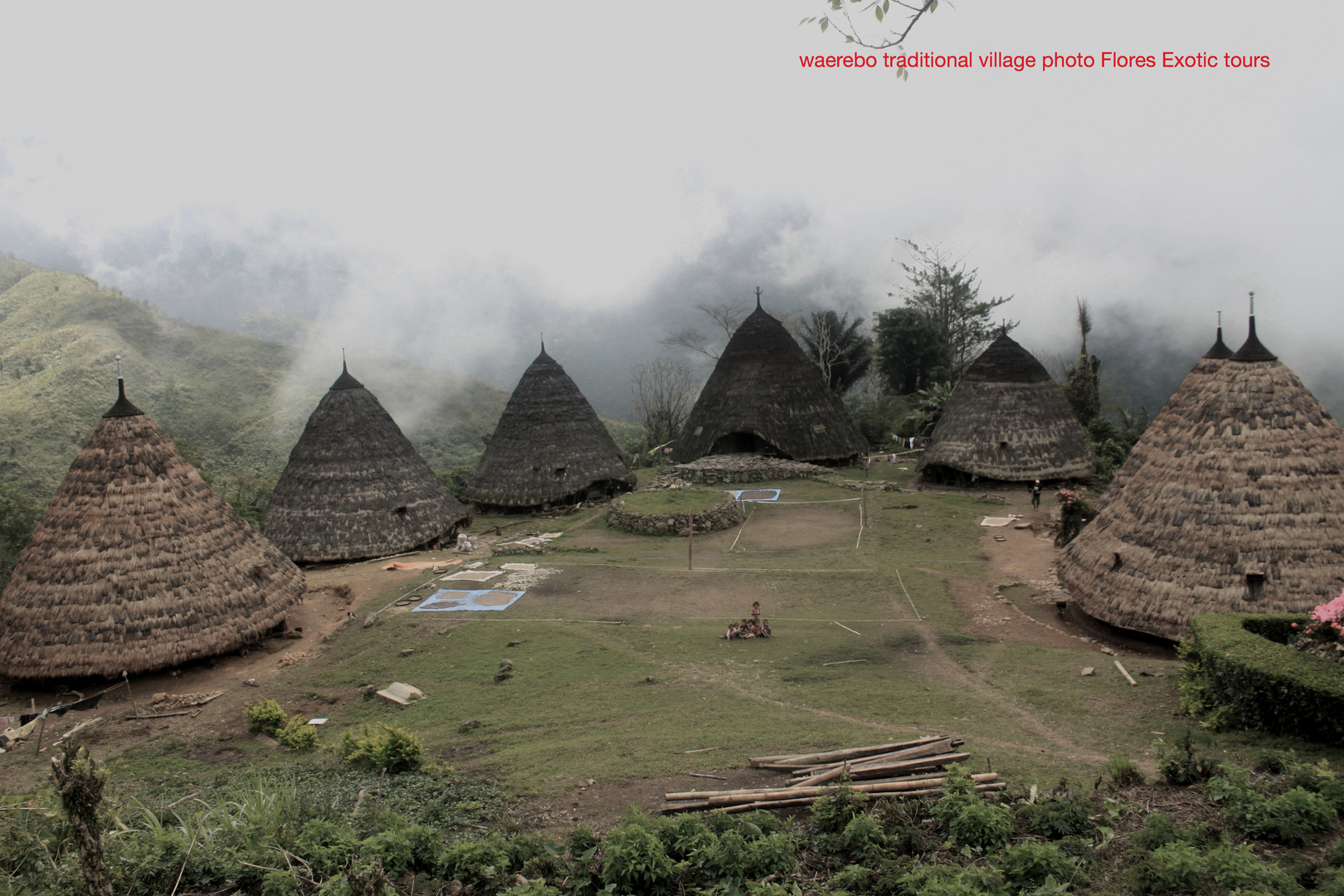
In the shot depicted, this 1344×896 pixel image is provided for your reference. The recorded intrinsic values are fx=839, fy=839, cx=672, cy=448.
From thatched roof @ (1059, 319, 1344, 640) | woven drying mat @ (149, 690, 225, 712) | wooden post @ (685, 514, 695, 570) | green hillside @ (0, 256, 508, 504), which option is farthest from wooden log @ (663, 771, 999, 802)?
green hillside @ (0, 256, 508, 504)

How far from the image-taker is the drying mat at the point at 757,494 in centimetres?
2588

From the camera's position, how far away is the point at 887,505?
24.0 m

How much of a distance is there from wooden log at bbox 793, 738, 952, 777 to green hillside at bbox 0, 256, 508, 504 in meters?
29.8

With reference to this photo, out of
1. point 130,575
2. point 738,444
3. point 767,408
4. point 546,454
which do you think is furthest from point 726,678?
point 738,444

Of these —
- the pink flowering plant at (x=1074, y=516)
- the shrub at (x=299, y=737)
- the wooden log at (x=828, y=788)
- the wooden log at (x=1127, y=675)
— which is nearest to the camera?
the wooden log at (x=828, y=788)

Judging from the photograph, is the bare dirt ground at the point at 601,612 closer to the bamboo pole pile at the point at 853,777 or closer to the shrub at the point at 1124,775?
the bamboo pole pile at the point at 853,777

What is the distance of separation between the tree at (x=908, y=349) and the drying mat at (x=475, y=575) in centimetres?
2981

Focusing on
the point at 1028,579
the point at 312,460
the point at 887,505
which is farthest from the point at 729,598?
the point at 312,460

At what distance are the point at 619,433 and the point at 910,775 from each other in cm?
4744

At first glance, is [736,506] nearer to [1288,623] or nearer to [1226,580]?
[1226,580]

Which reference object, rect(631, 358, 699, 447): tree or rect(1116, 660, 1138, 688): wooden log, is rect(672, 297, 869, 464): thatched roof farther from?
rect(1116, 660, 1138, 688): wooden log

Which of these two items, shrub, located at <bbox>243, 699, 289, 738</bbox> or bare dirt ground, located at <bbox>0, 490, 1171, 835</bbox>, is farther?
shrub, located at <bbox>243, 699, 289, 738</bbox>

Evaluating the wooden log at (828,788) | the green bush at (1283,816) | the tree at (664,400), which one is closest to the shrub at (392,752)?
the wooden log at (828,788)

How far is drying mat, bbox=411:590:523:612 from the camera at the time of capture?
1532 centimetres
